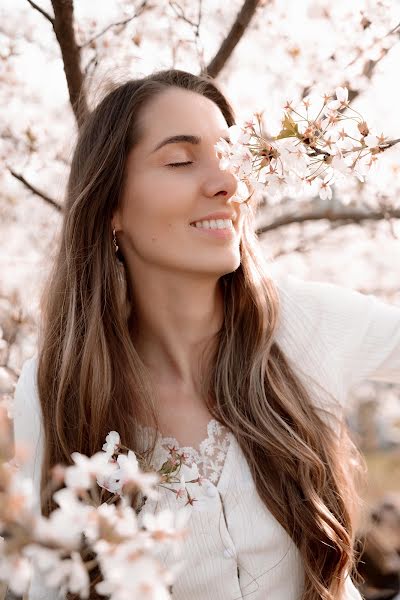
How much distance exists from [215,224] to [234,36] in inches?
33.1

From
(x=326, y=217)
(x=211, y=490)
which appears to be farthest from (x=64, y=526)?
(x=326, y=217)

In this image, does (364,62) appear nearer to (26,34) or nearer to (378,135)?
(26,34)

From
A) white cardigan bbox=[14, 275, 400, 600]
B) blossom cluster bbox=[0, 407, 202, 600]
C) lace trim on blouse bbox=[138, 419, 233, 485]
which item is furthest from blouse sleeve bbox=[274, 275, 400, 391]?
blossom cluster bbox=[0, 407, 202, 600]

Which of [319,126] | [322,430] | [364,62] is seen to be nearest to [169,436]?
[322,430]

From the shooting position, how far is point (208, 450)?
1622mm

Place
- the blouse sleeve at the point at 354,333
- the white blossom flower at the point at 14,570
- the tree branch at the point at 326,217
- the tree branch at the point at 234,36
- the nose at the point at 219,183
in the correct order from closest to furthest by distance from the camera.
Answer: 1. the white blossom flower at the point at 14,570
2. the nose at the point at 219,183
3. the blouse sleeve at the point at 354,333
4. the tree branch at the point at 234,36
5. the tree branch at the point at 326,217

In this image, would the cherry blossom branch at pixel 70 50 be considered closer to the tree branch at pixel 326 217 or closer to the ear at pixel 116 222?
the ear at pixel 116 222

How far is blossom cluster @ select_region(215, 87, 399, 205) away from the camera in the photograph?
3.09 feet

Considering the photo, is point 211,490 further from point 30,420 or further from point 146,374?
point 30,420

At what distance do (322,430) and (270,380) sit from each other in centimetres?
17

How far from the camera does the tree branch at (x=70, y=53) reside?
184 cm

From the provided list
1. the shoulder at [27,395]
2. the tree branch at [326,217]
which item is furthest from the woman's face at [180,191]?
the tree branch at [326,217]

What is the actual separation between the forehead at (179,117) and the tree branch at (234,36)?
429mm

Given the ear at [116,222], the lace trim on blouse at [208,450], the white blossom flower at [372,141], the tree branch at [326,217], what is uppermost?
the tree branch at [326,217]
